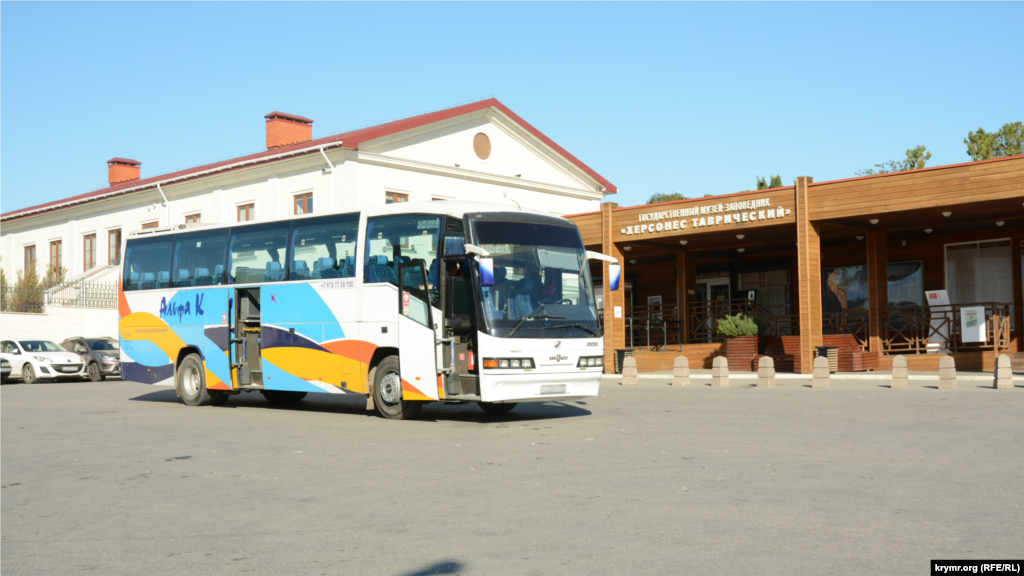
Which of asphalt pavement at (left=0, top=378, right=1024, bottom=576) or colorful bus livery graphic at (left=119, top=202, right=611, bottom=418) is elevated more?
colorful bus livery graphic at (left=119, top=202, right=611, bottom=418)

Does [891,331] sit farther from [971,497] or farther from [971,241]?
[971,497]

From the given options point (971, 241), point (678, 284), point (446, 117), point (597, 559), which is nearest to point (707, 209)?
point (678, 284)

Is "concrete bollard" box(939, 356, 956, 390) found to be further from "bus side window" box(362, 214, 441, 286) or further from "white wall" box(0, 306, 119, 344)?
"white wall" box(0, 306, 119, 344)

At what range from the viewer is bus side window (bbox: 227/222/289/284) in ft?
55.8

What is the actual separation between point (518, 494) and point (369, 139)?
2799 cm

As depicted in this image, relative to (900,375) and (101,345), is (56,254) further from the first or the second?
(900,375)

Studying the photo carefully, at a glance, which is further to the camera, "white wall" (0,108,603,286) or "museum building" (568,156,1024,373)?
"white wall" (0,108,603,286)

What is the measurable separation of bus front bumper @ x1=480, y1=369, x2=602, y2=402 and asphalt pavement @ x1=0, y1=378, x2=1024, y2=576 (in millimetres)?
504

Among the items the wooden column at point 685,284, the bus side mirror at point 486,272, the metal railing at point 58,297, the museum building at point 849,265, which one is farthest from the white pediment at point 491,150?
the bus side mirror at point 486,272

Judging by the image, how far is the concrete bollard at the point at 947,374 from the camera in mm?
19828

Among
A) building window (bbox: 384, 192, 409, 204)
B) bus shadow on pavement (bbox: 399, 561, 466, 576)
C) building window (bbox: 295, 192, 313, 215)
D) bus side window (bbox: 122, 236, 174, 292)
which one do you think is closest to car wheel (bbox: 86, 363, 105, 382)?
building window (bbox: 295, 192, 313, 215)

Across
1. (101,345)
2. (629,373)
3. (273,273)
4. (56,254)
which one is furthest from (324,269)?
(56,254)

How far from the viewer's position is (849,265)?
99.7 ft

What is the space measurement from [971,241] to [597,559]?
2639 cm
